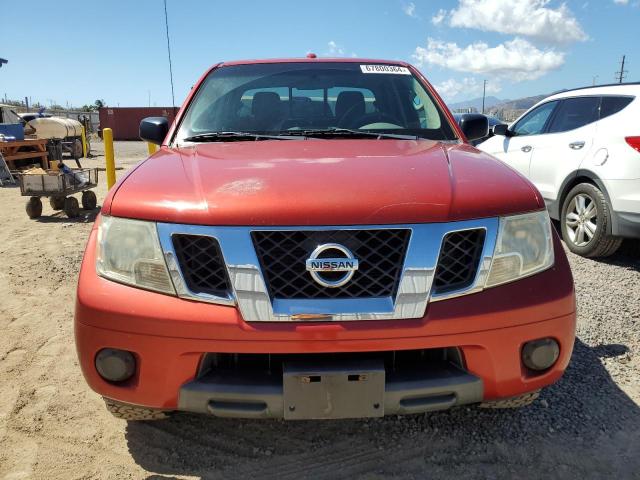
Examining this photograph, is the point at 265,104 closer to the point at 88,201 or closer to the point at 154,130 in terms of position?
the point at 154,130

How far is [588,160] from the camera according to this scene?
5.04 meters

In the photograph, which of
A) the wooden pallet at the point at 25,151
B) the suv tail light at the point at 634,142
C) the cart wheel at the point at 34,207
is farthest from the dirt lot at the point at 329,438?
the wooden pallet at the point at 25,151

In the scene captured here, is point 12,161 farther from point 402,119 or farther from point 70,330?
point 402,119

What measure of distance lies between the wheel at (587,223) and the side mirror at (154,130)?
399cm

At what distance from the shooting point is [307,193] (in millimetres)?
1798

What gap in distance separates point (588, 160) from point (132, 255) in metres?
4.69

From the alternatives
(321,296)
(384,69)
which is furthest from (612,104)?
(321,296)

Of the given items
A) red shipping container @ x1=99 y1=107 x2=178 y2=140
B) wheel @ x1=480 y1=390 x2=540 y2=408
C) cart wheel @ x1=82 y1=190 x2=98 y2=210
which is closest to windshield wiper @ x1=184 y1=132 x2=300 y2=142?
wheel @ x1=480 y1=390 x2=540 y2=408

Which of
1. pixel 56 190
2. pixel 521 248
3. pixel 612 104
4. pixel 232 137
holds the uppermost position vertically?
pixel 612 104

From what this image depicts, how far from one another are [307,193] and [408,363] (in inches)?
28.4

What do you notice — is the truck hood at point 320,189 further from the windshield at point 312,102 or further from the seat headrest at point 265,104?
the seat headrest at point 265,104

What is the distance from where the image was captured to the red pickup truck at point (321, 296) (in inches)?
67.7

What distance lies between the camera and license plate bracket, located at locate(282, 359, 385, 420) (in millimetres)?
1726

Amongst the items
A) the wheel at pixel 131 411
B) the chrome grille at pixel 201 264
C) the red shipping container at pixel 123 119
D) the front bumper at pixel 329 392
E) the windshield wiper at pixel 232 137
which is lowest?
the red shipping container at pixel 123 119
